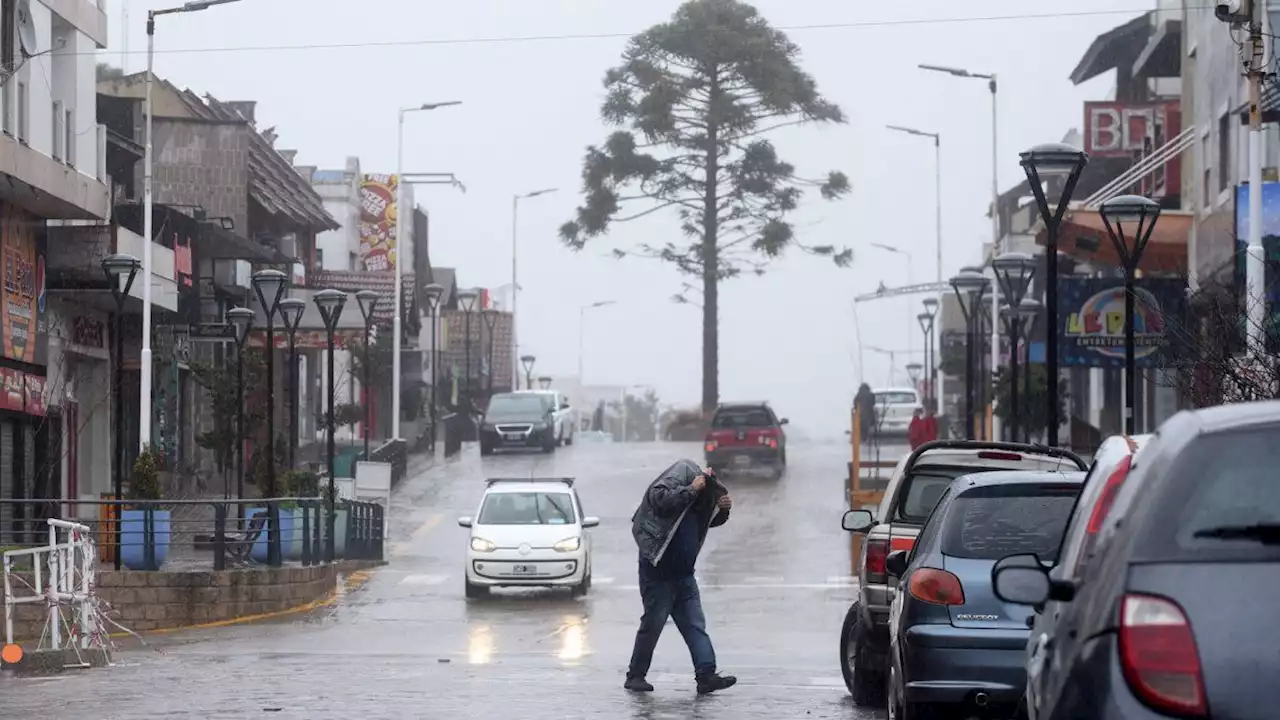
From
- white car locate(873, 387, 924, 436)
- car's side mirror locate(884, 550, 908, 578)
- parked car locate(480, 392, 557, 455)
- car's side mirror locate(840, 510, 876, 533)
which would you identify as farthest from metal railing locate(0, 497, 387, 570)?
white car locate(873, 387, 924, 436)

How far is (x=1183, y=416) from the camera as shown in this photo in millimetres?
5203

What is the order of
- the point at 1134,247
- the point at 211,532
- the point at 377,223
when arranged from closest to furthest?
the point at 1134,247
the point at 211,532
the point at 377,223

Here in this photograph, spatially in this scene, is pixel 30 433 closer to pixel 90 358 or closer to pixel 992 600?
pixel 90 358

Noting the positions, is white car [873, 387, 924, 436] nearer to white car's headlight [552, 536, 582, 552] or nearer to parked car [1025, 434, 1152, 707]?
white car's headlight [552, 536, 582, 552]

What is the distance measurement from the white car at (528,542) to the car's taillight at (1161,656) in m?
24.2

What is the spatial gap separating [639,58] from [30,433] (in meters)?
33.8

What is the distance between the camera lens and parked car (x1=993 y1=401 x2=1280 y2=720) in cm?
465

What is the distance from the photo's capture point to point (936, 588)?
33.0 feet

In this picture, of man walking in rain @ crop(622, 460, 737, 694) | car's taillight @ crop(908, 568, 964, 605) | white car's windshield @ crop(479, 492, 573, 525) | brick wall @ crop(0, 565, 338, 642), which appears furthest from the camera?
white car's windshield @ crop(479, 492, 573, 525)

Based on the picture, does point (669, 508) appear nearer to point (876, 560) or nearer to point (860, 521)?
point (860, 521)

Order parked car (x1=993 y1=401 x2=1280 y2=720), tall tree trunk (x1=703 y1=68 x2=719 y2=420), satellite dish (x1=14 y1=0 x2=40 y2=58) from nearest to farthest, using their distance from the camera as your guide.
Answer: parked car (x1=993 y1=401 x2=1280 y2=720)
satellite dish (x1=14 y1=0 x2=40 y2=58)
tall tree trunk (x1=703 y1=68 x2=719 y2=420)

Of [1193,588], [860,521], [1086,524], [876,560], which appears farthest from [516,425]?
[1193,588]

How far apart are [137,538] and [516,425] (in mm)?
32330

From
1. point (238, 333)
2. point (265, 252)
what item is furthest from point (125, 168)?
point (238, 333)
